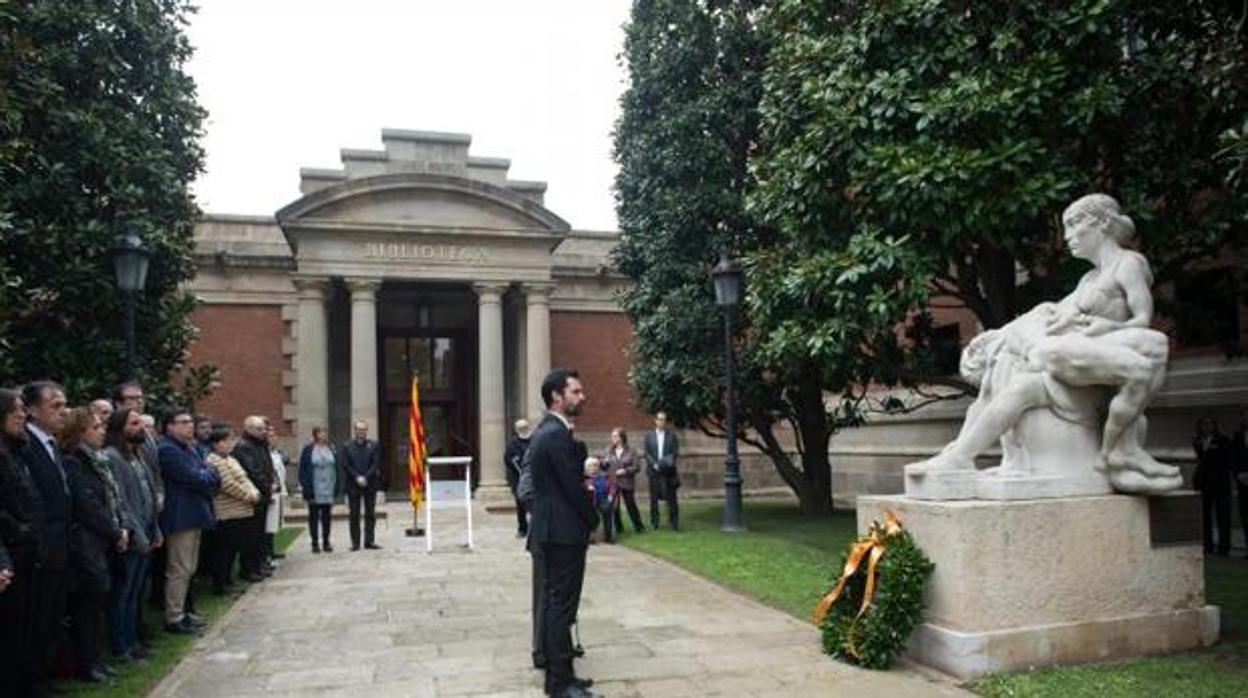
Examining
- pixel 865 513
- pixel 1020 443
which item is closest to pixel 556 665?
pixel 865 513

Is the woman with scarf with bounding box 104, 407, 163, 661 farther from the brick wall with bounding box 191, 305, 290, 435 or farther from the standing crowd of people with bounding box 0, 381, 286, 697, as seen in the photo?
the brick wall with bounding box 191, 305, 290, 435

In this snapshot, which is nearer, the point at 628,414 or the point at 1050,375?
the point at 1050,375

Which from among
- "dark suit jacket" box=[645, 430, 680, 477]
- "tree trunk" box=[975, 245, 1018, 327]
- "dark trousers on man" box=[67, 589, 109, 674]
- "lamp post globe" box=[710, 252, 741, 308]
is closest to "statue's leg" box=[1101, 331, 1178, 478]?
"tree trunk" box=[975, 245, 1018, 327]

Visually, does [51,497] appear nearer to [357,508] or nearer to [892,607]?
[892,607]

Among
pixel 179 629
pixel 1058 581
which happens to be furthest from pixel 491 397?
pixel 1058 581

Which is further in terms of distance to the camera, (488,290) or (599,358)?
(599,358)

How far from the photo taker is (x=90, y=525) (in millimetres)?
6258

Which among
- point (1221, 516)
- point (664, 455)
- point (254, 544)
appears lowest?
point (254, 544)

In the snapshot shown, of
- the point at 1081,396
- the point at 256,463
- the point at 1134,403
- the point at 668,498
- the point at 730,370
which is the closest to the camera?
the point at 1134,403

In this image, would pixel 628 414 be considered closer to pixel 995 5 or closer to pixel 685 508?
pixel 685 508

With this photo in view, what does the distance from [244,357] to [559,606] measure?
19.5 metres

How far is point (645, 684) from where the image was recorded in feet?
20.2

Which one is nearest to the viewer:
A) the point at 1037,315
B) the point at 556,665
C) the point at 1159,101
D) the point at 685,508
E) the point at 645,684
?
the point at 556,665

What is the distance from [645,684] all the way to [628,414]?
1924cm
